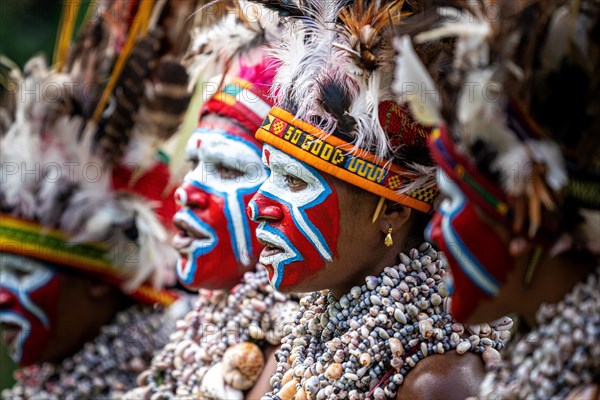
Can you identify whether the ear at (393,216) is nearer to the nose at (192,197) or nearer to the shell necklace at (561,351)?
the shell necklace at (561,351)

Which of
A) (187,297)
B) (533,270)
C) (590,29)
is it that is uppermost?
(590,29)

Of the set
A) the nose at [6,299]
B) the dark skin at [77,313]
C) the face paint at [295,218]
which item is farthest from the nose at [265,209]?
the nose at [6,299]

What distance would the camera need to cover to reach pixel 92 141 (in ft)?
14.1

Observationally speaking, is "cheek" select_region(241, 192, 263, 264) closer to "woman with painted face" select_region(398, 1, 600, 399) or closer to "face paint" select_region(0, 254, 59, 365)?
"face paint" select_region(0, 254, 59, 365)

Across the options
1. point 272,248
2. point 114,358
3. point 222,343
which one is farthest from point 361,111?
point 114,358

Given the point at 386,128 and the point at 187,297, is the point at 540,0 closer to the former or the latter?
the point at 386,128

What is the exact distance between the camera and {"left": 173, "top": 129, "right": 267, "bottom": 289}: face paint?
3498 mm

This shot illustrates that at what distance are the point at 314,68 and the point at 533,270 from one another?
1.05m

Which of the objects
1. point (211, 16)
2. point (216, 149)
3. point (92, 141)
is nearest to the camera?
point (216, 149)

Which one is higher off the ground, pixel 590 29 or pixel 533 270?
pixel 590 29

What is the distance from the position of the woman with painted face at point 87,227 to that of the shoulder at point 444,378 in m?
1.86

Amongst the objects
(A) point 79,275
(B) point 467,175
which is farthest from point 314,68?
(A) point 79,275

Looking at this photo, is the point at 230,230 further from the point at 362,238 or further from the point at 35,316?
the point at 35,316

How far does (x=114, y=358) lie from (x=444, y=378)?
2.09 m
